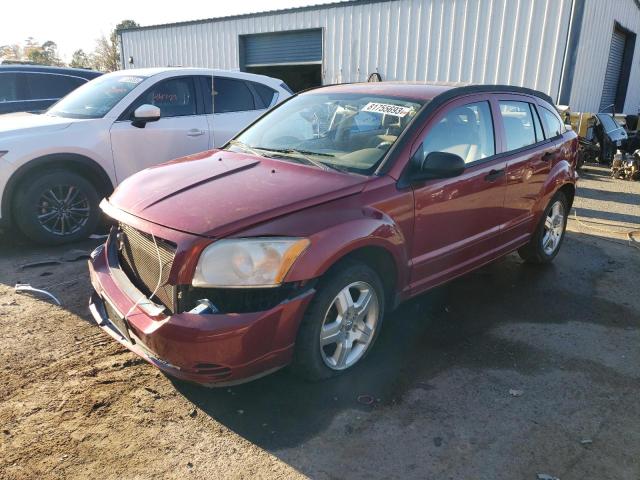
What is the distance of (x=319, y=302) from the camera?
2861 millimetres

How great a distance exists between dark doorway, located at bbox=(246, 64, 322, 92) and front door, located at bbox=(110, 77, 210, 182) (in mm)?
12234

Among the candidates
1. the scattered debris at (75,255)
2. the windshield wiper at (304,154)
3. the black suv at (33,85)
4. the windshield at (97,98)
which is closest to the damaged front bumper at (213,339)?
the windshield wiper at (304,154)

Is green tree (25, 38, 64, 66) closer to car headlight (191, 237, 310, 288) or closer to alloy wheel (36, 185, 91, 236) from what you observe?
alloy wheel (36, 185, 91, 236)

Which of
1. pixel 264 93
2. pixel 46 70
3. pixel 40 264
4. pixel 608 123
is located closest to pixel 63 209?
pixel 40 264

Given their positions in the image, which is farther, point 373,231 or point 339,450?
point 373,231

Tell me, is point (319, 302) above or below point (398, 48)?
below

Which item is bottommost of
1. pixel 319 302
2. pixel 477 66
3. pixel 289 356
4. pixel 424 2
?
pixel 289 356

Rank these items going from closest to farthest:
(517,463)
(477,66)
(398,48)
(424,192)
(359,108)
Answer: (517,463)
(424,192)
(359,108)
(477,66)
(398,48)

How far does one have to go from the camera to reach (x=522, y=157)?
14.7 ft

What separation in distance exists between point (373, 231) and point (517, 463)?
4.61 ft

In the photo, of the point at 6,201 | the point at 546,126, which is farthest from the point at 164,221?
the point at 546,126

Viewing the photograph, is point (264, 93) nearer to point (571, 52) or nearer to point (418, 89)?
point (418, 89)

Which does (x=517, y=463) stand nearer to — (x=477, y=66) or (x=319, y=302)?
(x=319, y=302)

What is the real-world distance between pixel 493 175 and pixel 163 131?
12.3 feet
